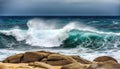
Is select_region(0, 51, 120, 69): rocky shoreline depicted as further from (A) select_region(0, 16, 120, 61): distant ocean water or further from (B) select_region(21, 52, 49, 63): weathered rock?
(A) select_region(0, 16, 120, 61): distant ocean water

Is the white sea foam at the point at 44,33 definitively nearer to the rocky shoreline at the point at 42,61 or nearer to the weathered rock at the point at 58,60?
the rocky shoreline at the point at 42,61

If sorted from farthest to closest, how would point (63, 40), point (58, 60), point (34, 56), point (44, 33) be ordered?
1. point (44, 33)
2. point (63, 40)
3. point (34, 56)
4. point (58, 60)

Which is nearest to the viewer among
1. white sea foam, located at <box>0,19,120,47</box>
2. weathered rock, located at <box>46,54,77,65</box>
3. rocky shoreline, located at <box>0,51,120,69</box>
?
rocky shoreline, located at <box>0,51,120,69</box>

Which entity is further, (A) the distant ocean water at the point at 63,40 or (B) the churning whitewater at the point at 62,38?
(B) the churning whitewater at the point at 62,38

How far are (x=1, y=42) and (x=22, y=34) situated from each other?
40.6 inches

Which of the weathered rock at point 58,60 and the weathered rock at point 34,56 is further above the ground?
the weathered rock at point 34,56

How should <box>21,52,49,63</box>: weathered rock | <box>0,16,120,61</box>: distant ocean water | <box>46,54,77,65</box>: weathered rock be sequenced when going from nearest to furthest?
<box>46,54,77,65</box>: weathered rock → <box>21,52,49,63</box>: weathered rock → <box>0,16,120,61</box>: distant ocean water

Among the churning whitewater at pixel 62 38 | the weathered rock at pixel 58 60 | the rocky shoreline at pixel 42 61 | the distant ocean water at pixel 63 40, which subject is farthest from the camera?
the churning whitewater at pixel 62 38

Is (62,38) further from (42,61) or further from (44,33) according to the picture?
(42,61)

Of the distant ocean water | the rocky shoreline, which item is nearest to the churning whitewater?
the distant ocean water

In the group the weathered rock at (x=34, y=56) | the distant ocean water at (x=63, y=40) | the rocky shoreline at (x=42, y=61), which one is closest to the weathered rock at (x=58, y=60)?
the rocky shoreline at (x=42, y=61)

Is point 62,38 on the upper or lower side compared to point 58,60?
upper

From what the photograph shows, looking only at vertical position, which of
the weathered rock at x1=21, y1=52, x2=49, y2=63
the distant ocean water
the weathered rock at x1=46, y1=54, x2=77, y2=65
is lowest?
the weathered rock at x1=46, y1=54, x2=77, y2=65

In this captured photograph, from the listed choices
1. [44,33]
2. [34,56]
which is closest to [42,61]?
[34,56]
